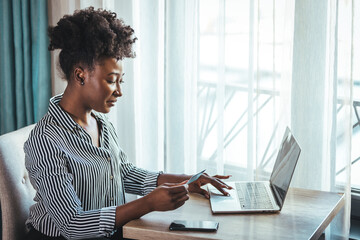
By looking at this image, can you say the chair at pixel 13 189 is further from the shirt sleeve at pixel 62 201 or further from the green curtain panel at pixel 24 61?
the green curtain panel at pixel 24 61

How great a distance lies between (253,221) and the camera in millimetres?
1391

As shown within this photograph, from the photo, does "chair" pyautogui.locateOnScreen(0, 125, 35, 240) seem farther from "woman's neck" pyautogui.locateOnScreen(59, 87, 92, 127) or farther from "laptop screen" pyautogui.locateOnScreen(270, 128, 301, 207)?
"laptop screen" pyautogui.locateOnScreen(270, 128, 301, 207)

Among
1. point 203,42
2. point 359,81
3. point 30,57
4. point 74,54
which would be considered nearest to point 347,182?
point 359,81

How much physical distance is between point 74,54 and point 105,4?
671 millimetres

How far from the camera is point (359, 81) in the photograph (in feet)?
5.52

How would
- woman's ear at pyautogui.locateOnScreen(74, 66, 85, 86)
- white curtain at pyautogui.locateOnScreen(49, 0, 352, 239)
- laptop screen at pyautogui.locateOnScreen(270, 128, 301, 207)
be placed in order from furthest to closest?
1. white curtain at pyautogui.locateOnScreen(49, 0, 352, 239)
2. woman's ear at pyautogui.locateOnScreen(74, 66, 85, 86)
3. laptop screen at pyautogui.locateOnScreen(270, 128, 301, 207)

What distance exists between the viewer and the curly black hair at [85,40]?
153 cm

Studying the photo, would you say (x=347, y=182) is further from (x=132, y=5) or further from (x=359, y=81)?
(x=132, y=5)

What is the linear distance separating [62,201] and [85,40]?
502mm

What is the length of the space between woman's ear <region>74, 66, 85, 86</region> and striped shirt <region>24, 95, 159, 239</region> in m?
0.11

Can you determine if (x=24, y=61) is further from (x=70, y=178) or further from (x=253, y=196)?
(x=253, y=196)

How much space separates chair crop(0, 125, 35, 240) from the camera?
1574 mm

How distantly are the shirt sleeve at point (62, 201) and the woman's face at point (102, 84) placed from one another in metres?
0.21

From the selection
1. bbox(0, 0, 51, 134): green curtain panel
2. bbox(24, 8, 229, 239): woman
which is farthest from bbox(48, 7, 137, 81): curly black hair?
bbox(0, 0, 51, 134): green curtain panel
